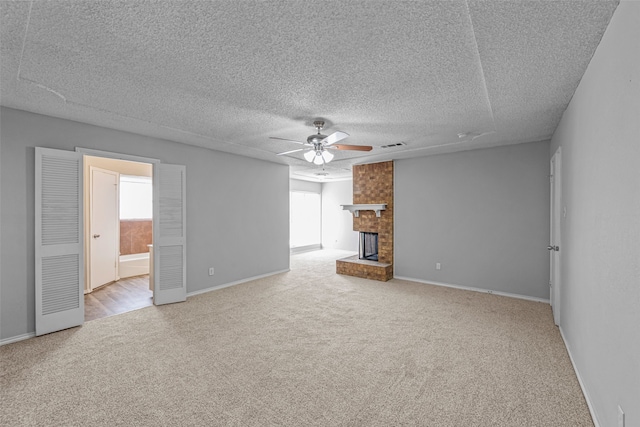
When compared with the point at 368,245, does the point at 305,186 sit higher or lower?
higher

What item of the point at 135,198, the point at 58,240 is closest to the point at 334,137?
the point at 58,240

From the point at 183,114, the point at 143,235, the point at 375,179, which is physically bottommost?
the point at 143,235

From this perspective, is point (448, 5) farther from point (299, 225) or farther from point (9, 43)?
point (299, 225)

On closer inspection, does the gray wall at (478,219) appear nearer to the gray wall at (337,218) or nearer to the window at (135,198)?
the gray wall at (337,218)

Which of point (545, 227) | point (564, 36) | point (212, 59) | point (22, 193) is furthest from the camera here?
point (545, 227)

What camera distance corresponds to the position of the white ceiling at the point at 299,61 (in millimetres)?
1534

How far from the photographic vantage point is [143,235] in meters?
6.53

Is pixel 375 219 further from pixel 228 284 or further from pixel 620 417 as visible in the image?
pixel 620 417

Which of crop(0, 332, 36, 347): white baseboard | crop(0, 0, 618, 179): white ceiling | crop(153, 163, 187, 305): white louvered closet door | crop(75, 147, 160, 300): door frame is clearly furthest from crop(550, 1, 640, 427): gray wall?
crop(0, 332, 36, 347): white baseboard

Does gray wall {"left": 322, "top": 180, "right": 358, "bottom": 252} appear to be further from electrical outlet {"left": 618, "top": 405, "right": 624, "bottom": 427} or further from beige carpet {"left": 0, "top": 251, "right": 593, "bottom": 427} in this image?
electrical outlet {"left": 618, "top": 405, "right": 624, "bottom": 427}

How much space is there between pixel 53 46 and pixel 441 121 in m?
3.45

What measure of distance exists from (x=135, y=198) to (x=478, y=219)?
698cm

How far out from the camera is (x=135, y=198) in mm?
6562

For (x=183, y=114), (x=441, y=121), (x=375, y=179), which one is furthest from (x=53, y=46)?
(x=375, y=179)
